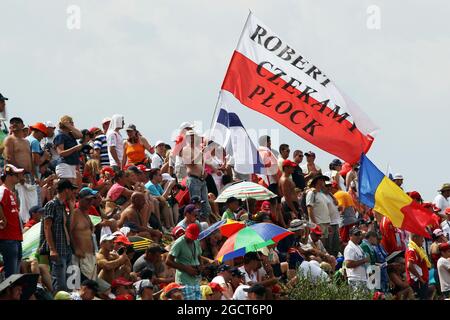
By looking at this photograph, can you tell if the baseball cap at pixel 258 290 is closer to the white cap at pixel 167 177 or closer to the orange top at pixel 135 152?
the white cap at pixel 167 177

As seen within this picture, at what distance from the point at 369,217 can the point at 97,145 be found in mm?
5832

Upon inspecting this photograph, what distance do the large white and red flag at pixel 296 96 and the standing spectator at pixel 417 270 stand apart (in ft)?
7.54

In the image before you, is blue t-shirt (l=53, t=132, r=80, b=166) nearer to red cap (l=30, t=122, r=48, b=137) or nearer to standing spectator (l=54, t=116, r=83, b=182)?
standing spectator (l=54, t=116, r=83, b=182)

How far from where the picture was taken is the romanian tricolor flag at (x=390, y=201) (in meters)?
22.7

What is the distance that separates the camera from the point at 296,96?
76.1ft

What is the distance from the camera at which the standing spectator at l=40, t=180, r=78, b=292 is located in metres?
18.1

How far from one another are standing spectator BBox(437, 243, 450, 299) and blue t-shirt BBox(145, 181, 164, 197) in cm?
503

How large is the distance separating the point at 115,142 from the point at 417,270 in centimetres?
627

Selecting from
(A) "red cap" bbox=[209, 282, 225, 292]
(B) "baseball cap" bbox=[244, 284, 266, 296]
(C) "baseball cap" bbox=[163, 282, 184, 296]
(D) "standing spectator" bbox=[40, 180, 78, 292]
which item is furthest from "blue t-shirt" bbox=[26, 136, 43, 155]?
(B) "baseball cap" bbox=[244, 284, 266, 296]

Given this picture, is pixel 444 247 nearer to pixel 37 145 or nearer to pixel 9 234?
pixel 37 145

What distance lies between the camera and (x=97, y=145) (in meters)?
26.6

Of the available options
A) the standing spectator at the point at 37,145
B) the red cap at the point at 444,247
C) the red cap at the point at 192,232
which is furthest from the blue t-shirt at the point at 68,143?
the red cap at the point at 444,247

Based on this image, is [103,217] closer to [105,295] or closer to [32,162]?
[32,162]
